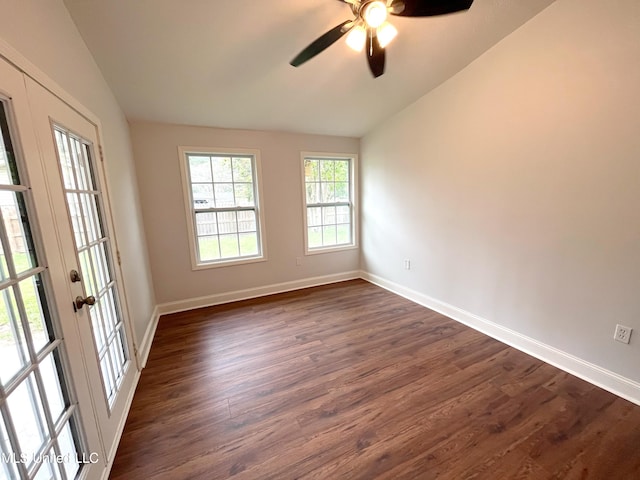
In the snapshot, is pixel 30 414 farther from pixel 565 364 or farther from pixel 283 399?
pixel 565 364

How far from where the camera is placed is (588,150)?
1858mm

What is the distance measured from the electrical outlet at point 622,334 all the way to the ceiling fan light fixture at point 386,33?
247 centimetres

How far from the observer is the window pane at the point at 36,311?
959 mm

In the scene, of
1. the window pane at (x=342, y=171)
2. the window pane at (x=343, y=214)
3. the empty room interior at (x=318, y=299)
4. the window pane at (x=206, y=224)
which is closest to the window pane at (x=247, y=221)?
the empty room interior at (x=318, y=299)

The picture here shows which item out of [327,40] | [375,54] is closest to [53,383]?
[327,40]

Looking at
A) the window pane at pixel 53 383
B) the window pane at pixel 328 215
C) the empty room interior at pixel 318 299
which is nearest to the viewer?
the window pane at pixel 53 383

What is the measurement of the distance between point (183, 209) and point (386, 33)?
2.78 m

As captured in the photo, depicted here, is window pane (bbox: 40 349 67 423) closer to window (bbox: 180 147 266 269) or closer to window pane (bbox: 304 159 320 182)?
window (bbox: 180 147 266 269)

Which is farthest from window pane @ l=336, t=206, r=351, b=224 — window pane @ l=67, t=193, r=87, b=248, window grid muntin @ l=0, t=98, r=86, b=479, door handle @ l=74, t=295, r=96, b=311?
window grid muntin @ l=0, t=98, r=86, b=479

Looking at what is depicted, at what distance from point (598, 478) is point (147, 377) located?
2869mm

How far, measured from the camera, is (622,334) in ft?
5.97

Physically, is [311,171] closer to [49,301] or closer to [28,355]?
[49,301]

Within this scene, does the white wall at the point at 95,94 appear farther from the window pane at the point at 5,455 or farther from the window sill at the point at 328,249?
the window sill at the point at 328,249

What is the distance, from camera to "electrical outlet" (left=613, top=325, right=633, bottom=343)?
5.88ft
